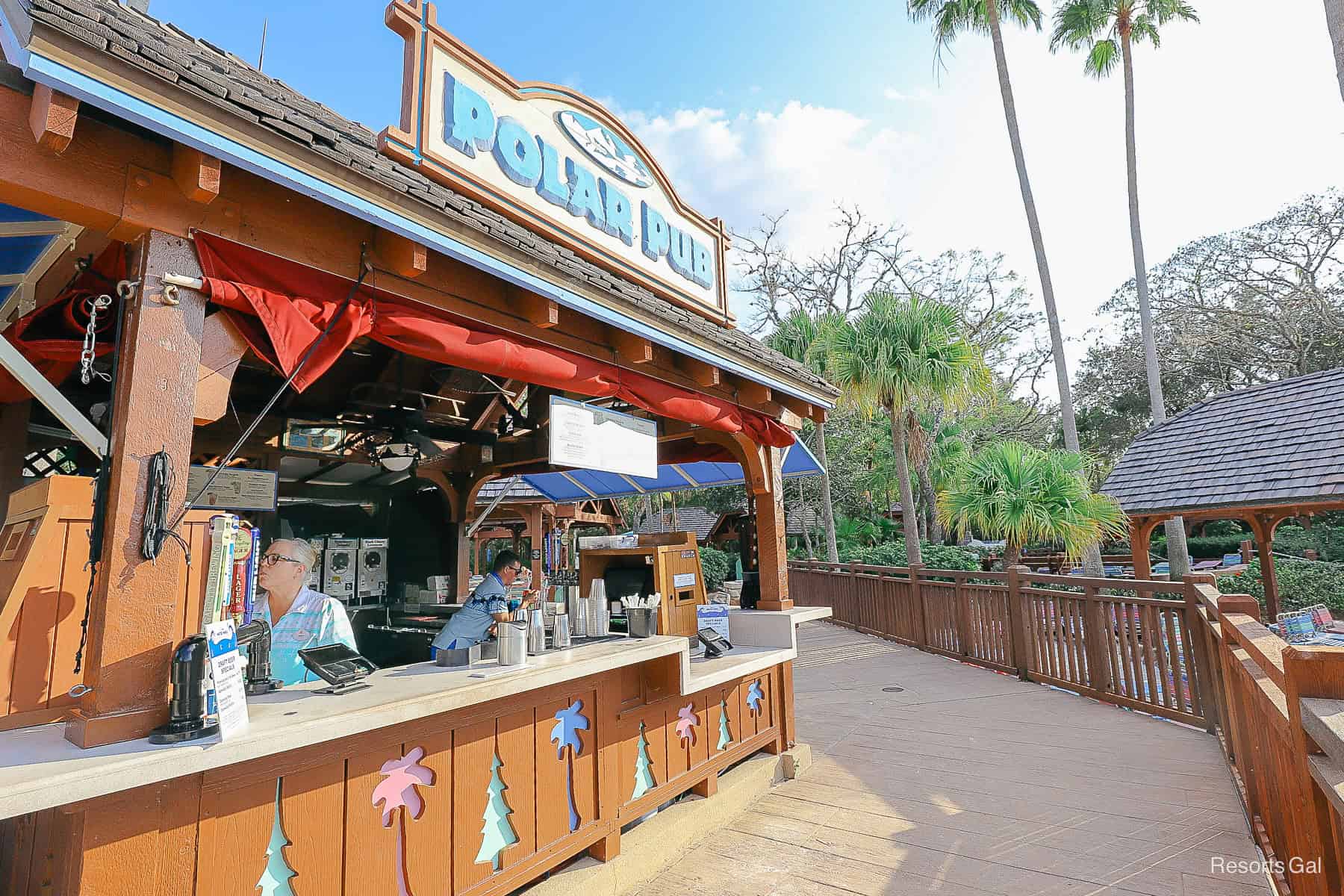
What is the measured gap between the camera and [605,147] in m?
4.58

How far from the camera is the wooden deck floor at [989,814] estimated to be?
10.4ft

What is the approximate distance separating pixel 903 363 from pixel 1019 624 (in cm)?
596

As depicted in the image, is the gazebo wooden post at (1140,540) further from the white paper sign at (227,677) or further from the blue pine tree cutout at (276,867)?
the white paper sign at (227,677)

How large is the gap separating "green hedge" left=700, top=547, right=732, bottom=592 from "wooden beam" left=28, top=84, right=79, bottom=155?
747 inches

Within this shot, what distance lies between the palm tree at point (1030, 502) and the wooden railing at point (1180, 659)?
1.43 m

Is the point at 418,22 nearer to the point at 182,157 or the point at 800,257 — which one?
the point at 182,157

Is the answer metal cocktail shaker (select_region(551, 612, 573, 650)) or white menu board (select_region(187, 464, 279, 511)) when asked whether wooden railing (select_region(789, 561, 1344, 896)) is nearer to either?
metal cocktail shaker (select_region(551, 612, 573, 650))

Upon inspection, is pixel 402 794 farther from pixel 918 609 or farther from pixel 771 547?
pixel 918 609

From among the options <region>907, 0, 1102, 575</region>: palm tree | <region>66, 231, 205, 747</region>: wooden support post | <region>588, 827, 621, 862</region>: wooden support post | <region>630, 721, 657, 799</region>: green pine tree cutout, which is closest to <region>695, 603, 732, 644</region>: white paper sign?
<region>630, 721, 657, 799</region>: green pine tree cutout

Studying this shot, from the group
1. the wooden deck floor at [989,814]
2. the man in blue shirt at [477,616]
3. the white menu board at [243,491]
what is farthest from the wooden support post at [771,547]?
the white menu board at [243,491]

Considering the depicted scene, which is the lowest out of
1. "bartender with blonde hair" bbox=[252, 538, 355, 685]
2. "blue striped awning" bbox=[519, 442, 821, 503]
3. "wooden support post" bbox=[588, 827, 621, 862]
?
"wooden support post" bbox=[588, 827, 621, 862]

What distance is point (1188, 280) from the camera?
23.0 m

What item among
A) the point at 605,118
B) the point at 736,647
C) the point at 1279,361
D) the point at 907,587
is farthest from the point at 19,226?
the point at 1279,361

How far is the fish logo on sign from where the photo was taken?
4.29m
